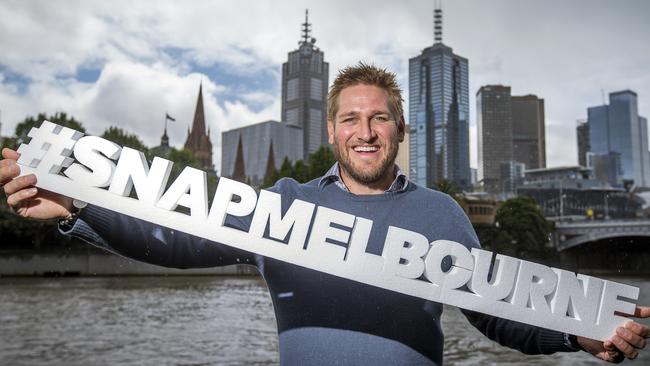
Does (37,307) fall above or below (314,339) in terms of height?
below

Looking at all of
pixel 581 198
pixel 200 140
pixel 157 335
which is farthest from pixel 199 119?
pixel 157 335

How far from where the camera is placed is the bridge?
5106 centimetres

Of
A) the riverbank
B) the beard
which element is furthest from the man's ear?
the riverbank

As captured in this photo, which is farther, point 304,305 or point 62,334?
point 62,334

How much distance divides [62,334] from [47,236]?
106 ft

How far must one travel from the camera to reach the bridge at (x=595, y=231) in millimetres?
51062

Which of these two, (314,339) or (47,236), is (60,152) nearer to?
(314,339)

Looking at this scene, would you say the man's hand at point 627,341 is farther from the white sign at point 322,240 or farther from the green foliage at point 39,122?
the green foliage at point 39,122

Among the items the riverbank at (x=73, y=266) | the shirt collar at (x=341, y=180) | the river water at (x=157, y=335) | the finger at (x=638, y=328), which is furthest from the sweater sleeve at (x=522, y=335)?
the riverbank at (x=73, y=266)

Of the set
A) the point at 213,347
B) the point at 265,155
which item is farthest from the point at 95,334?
the point at 265,155

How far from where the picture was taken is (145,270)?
136 ft

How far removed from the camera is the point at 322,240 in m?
2.43

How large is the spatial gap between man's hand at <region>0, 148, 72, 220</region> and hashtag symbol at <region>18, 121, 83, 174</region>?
0.06 metres

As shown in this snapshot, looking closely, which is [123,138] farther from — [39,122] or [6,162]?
[6,162]
